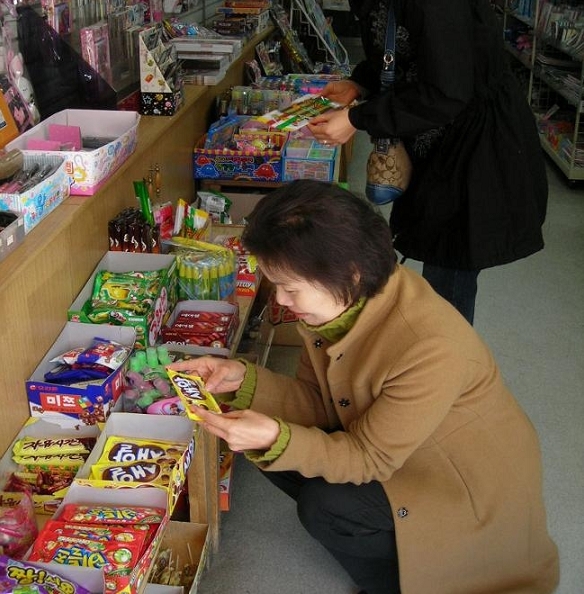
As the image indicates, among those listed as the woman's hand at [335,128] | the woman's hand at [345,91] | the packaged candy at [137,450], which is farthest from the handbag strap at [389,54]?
the packaged candy at [137,450]

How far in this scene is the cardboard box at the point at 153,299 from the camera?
2244mm

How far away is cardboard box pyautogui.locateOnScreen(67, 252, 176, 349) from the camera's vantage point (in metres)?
2.24

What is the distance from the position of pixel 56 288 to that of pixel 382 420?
38.4 inches

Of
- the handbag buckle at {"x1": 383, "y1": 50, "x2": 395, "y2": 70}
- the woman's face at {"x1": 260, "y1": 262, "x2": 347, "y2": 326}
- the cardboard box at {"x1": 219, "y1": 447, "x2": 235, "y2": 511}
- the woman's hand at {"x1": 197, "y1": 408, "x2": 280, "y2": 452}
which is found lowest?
the cardboard box at {"x1": 219, "y1": 447, "x2": 235, "y2": 511}

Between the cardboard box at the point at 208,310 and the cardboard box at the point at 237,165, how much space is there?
129cm

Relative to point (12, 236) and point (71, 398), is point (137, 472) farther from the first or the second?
point (12, 236)

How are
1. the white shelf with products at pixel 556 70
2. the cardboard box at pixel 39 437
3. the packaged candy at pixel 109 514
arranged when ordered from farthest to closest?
the white shelf with products at pixel 556 70, the cardboard box at pixel 39 437, the packaged candy at pixel 109 514

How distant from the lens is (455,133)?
2.33 metres

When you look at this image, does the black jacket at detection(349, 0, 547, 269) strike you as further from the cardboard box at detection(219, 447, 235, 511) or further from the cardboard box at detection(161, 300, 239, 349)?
the cardboard box at detection(219, 447, 235, 511)

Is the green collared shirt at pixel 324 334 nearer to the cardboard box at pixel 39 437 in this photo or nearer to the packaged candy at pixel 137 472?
the packaged candy at pixel 137 472

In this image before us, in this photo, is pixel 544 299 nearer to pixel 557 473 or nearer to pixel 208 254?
pixel 557 473

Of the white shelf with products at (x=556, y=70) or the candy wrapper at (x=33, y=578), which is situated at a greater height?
the candy wrapper at (x=33, y=578)

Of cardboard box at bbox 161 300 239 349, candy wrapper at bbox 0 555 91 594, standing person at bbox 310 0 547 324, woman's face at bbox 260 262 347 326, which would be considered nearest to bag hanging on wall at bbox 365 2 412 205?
standing person at bbox 310 0 547 324

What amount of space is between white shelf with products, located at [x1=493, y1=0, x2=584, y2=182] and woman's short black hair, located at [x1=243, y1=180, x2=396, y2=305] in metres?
4.50
